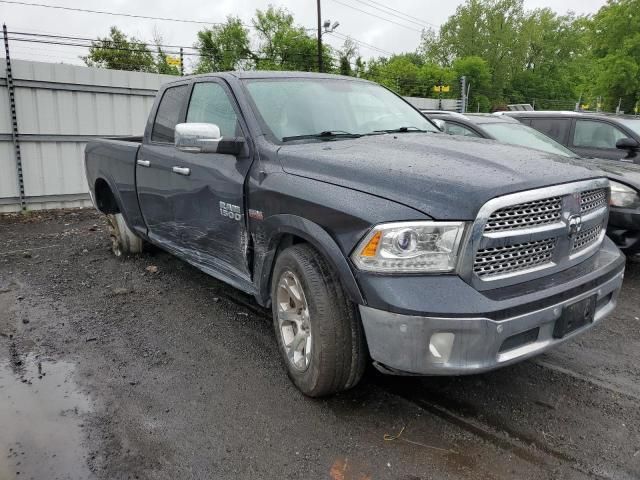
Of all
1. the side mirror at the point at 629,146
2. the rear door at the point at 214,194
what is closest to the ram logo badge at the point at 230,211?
the rear door at the point at 214,194

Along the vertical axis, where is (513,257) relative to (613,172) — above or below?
below

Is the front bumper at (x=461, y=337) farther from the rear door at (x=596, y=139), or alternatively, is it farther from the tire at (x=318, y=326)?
the rear door at (x=596, y=139)

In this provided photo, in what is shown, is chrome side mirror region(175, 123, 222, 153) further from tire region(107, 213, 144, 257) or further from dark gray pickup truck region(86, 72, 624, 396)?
tire region(107, 213, 144, 257)

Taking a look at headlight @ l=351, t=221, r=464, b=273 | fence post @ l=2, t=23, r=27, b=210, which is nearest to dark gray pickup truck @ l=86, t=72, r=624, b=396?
headlight @ l=351, t=221, r=464, b=273

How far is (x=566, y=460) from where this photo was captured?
8.15ft

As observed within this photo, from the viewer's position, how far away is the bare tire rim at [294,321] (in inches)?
115

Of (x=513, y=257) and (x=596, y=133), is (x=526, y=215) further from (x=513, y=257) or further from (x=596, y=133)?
(x=596, y=133)

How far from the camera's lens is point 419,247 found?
94.0 inches

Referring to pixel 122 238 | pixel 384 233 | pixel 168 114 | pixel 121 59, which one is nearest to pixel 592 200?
pixel 384 233

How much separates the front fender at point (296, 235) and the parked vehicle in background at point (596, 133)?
5.37 meters

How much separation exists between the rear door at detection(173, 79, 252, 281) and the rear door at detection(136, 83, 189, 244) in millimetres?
142

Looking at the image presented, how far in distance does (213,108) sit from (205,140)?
0.78m

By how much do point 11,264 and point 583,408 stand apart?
5880 millimetres

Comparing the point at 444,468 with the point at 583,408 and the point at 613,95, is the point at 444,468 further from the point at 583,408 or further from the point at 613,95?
the point at 613,95
